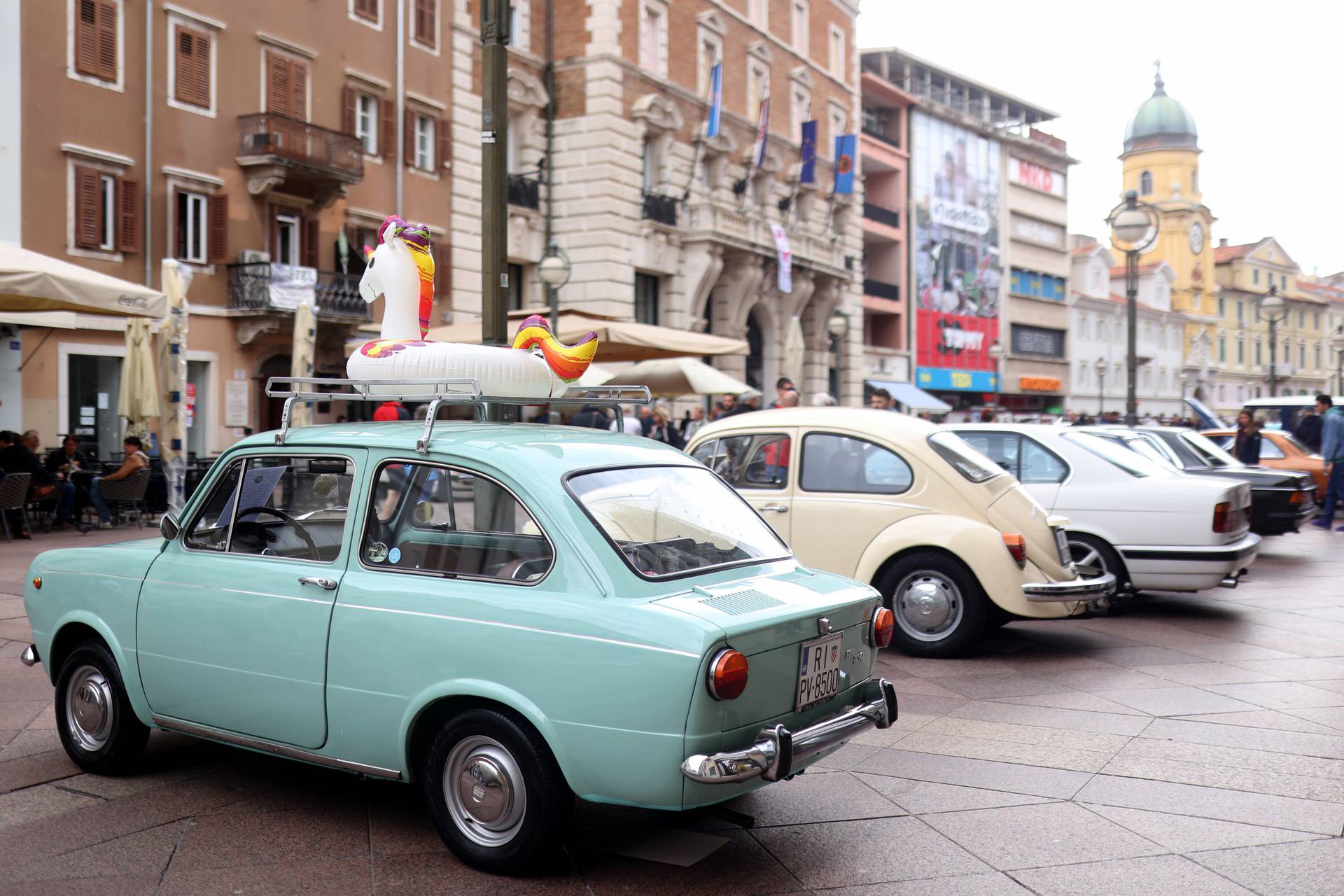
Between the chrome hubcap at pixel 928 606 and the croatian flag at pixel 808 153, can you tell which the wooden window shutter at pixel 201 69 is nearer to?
the chrome hubcap at pixel 928 606

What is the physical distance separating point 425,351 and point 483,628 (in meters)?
1.85

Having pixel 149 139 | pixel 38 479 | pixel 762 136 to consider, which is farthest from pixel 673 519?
pixel 762 136

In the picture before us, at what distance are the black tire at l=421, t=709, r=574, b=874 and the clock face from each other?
9202cm

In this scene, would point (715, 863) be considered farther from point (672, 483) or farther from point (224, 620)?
point (224, 620)

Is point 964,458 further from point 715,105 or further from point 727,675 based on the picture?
point 715,105

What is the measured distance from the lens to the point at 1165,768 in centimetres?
568

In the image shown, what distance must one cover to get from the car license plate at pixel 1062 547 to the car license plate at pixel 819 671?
427 cm

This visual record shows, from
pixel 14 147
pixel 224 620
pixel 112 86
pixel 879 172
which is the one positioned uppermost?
pixel 879 172

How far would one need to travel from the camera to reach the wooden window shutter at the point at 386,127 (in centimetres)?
2683

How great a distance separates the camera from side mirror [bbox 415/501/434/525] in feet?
15.5

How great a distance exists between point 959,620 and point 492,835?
4.68 m

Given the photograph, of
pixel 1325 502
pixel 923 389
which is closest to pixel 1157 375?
pixel 923 389

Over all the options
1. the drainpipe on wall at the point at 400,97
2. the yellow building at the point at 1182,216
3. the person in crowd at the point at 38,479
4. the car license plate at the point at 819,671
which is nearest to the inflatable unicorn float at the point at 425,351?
the car license plate at the point at 819,671

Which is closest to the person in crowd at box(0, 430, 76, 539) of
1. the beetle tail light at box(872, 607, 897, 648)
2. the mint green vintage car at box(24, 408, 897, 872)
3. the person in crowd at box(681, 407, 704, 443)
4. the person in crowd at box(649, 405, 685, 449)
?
the person in crowd at box(649, 405, 685, 449)
